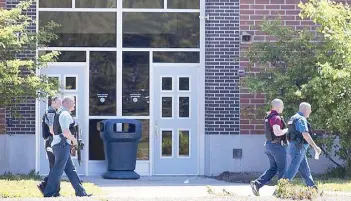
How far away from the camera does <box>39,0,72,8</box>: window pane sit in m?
19.4

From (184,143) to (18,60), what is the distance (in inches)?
185

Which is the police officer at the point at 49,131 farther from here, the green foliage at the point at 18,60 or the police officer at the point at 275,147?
the police officer at the point at 275,147

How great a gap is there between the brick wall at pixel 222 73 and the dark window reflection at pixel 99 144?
1479 mm

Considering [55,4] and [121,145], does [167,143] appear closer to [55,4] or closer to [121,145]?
[121,145]

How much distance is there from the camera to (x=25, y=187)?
15.2 meters

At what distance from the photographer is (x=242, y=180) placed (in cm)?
1831

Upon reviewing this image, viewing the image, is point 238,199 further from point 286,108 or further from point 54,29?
point 54,29

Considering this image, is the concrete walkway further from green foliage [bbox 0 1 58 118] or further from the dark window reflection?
green foliage [bbox 0 1 58 118]

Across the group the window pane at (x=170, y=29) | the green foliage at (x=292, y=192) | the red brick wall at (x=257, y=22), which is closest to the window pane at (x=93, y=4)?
the window pane at (x=170, y=29)

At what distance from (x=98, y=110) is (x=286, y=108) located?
4.51 m

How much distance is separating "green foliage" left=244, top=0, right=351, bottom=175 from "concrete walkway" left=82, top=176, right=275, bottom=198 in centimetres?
196

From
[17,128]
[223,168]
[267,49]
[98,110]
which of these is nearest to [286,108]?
[267,49]

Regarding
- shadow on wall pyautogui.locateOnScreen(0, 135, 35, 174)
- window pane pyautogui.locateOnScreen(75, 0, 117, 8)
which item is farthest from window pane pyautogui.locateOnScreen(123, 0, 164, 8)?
shadow on wall pyautogui.locateOnScreen(0, 135, 35, 174)

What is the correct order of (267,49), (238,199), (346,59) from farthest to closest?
(267,49) → (346,59) → (238,199)
